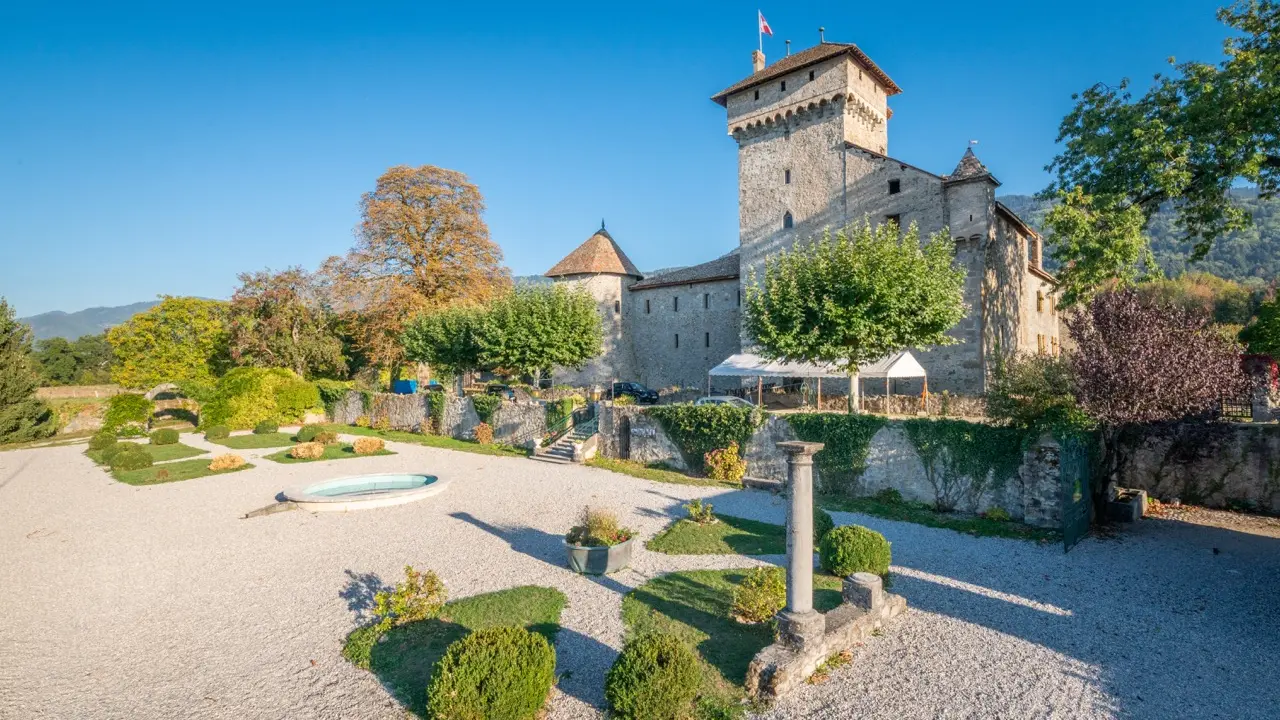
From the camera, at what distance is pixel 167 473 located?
20.5 meters

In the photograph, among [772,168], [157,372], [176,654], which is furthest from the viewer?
[157,372]

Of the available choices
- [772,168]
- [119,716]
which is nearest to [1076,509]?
[119,716]

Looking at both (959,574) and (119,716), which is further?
(959,574)

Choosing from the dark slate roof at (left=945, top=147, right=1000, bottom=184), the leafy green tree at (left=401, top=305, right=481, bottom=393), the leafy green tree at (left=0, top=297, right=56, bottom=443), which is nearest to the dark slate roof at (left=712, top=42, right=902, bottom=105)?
the dark slate roof at (left=945, top=147, right=1000, bottom=184)

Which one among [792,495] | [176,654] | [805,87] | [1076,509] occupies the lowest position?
[176,654]

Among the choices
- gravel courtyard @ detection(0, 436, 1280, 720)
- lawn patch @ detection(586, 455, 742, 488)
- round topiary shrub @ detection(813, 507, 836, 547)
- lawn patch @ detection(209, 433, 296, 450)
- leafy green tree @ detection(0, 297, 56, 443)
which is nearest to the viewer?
gravel courtyard @ detection(0, 436, 1280, 720)

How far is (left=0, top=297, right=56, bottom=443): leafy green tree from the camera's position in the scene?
105 feet

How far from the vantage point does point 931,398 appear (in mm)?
24016

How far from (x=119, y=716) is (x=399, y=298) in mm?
33545

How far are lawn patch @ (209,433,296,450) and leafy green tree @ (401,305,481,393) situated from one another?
24.9 ft

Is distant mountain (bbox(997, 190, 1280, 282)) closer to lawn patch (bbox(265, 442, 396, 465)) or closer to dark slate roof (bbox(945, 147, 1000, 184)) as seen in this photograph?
dark slate roof (bbox(945, 147, 1000, 184))

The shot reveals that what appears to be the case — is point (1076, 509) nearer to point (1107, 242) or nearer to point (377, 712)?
point (1107, 242)

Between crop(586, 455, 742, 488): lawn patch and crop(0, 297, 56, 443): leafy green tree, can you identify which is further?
crop(0, 297, 56, 443): leafy green tree

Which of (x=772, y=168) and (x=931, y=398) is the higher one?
(x=772, y=168)
